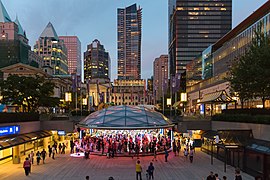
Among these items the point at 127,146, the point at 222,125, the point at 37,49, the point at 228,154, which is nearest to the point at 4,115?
the point at 127,146

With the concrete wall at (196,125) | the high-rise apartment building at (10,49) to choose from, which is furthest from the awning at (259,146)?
the high-rise apartment building at (10,49)

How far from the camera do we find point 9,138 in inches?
1060

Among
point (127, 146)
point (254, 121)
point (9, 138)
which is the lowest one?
point (127, 146)

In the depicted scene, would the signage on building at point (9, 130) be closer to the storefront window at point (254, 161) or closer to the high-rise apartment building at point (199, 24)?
the storefront window at point (254, 161)

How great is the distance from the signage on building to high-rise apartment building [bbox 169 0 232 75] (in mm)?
129757

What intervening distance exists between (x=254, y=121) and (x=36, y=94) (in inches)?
1222

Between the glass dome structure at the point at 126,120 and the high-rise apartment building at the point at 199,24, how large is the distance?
118 metres

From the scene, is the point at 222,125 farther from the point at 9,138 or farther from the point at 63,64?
the point at 63,64

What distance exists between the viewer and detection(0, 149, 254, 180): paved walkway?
2258cm

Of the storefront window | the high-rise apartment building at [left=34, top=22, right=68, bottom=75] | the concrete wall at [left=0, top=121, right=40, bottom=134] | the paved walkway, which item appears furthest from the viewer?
the high-rise apartment building at [left=34, top=22, right=68, bottom=75]

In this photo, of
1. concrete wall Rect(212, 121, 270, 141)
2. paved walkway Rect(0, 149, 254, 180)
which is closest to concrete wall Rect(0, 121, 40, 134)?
paved walkway Rect(0, 149, 254, 180)

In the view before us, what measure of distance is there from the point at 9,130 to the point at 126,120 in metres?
12.7

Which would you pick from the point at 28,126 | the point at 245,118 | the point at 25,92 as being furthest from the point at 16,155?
the point at 245,118

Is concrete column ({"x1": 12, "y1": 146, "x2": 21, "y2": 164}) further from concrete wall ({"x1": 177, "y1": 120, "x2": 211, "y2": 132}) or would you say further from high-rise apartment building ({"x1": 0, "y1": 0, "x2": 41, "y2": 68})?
high-rise apartment building ({"x1": 0, "y1": 0, "x2": 41, "y2": 68})
